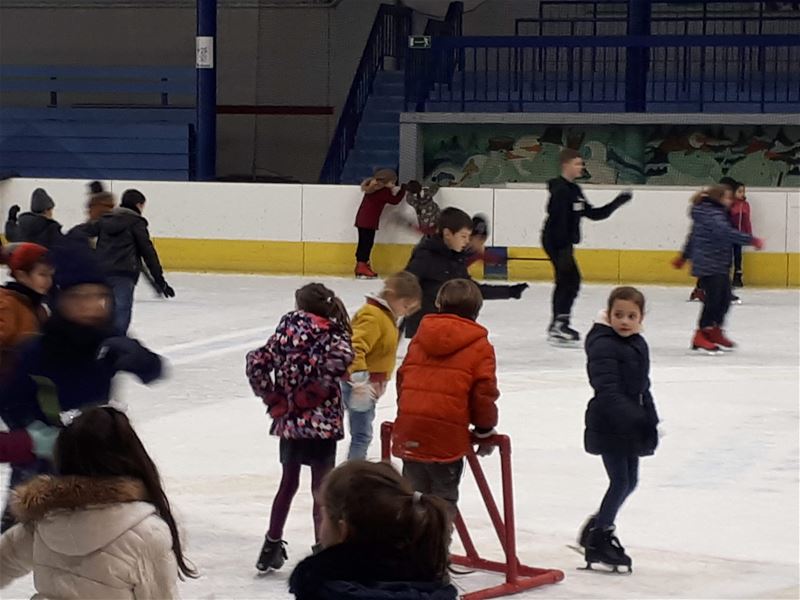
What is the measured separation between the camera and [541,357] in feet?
37.8

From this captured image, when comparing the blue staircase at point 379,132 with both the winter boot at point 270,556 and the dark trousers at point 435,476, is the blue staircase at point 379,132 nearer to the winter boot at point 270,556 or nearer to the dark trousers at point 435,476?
the winter boot at point 270,556

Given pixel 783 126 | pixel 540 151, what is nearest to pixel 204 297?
pixel 540 151

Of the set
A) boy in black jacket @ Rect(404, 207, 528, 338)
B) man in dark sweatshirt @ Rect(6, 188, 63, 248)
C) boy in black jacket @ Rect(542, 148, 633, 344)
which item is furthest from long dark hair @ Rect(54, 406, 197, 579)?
boy in black jacket @ Rect(542, 148, 633, 344)

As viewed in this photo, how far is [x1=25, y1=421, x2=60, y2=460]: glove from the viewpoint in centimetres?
466

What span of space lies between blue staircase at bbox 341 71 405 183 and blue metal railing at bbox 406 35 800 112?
931 millimetres

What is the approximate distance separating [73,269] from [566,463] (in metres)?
3.54

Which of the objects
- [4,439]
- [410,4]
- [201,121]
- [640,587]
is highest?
[410,4]

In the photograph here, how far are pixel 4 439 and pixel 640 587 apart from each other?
2336 millimetres

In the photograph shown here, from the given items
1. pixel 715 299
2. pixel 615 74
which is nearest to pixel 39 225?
pixel 715 299

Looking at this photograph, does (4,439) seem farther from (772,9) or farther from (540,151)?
(772,9)

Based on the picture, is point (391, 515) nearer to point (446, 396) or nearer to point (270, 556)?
point (446, 396)

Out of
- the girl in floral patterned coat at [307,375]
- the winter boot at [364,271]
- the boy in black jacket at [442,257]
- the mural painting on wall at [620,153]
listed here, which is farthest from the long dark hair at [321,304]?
the mural painting on wall at [620,153]

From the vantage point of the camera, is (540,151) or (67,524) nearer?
(67,524)

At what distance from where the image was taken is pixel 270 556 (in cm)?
575
